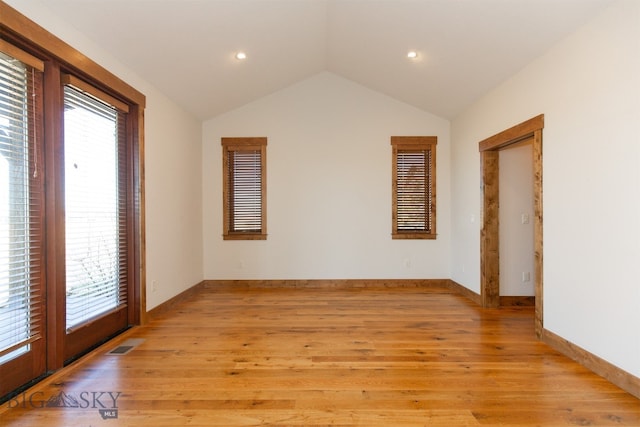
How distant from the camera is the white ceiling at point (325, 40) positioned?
276 centimetres

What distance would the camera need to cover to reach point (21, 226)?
7.48 ft

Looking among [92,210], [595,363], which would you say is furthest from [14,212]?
[595,363]

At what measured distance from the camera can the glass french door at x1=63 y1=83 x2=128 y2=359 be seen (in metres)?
2.74

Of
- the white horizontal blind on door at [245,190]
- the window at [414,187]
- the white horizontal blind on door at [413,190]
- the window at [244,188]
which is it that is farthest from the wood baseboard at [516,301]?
the white horizontal blind on door at [245,190]

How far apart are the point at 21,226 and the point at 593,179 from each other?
4.17 m

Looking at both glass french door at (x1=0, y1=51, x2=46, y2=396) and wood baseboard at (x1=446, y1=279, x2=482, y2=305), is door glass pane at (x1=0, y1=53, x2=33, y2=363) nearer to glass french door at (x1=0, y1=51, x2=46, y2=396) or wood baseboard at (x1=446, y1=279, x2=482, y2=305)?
glass french door at (x1=0, y1=51, x2=46, y2=396)

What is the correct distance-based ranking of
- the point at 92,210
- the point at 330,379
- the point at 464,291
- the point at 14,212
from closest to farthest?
the point at 14,212
the point at 330,379
the point at 92,210
the point at 464,291

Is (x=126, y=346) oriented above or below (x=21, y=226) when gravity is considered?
below

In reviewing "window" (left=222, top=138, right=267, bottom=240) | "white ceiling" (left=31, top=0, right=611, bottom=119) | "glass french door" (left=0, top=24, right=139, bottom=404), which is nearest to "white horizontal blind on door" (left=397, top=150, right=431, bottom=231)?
"white ceiling" (left=31, top=0, right=611, bottom=119)

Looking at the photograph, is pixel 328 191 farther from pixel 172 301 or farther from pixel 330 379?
pixel 330 379

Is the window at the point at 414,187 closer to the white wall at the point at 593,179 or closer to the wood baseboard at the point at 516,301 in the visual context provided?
the wood baseboard at the point at 516,301

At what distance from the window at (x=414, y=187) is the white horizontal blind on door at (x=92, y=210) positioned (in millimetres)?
3878

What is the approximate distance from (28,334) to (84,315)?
1.86ft

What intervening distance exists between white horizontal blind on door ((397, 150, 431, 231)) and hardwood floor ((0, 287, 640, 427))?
1965 mm
